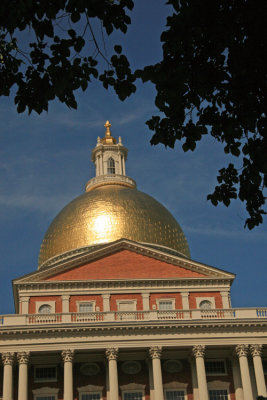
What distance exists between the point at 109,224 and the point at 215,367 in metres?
13.6

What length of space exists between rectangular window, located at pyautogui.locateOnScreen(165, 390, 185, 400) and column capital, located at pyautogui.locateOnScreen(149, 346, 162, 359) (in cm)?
245

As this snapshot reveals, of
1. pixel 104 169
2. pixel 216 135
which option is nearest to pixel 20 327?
pixel 104 169

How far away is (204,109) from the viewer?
38.8 ft

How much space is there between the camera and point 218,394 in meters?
39.9

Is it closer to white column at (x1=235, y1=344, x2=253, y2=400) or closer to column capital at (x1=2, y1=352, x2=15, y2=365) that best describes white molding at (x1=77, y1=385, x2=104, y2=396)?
column capital at (x1=2, y1=352, x2=15, y2=365)

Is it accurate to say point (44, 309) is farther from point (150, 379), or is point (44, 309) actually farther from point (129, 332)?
point (150, 379)

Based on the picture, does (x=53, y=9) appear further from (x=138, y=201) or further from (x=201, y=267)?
(x=138, y=201)

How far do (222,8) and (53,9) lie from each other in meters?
2.72

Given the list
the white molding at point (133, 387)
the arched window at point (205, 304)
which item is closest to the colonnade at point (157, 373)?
the white molding at point (133, 387)

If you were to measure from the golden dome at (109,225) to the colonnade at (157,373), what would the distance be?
36.4ft

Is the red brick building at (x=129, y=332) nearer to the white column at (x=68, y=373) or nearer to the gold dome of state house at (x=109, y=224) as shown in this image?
the white column at (x=68, y=373)

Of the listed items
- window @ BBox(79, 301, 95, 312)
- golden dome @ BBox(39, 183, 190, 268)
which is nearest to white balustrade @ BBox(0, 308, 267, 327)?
window @ BBox(79, 301, 95, 312)

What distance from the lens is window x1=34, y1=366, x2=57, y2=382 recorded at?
39812 mm

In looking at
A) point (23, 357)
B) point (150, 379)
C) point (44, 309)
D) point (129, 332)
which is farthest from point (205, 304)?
point (23, 357)
